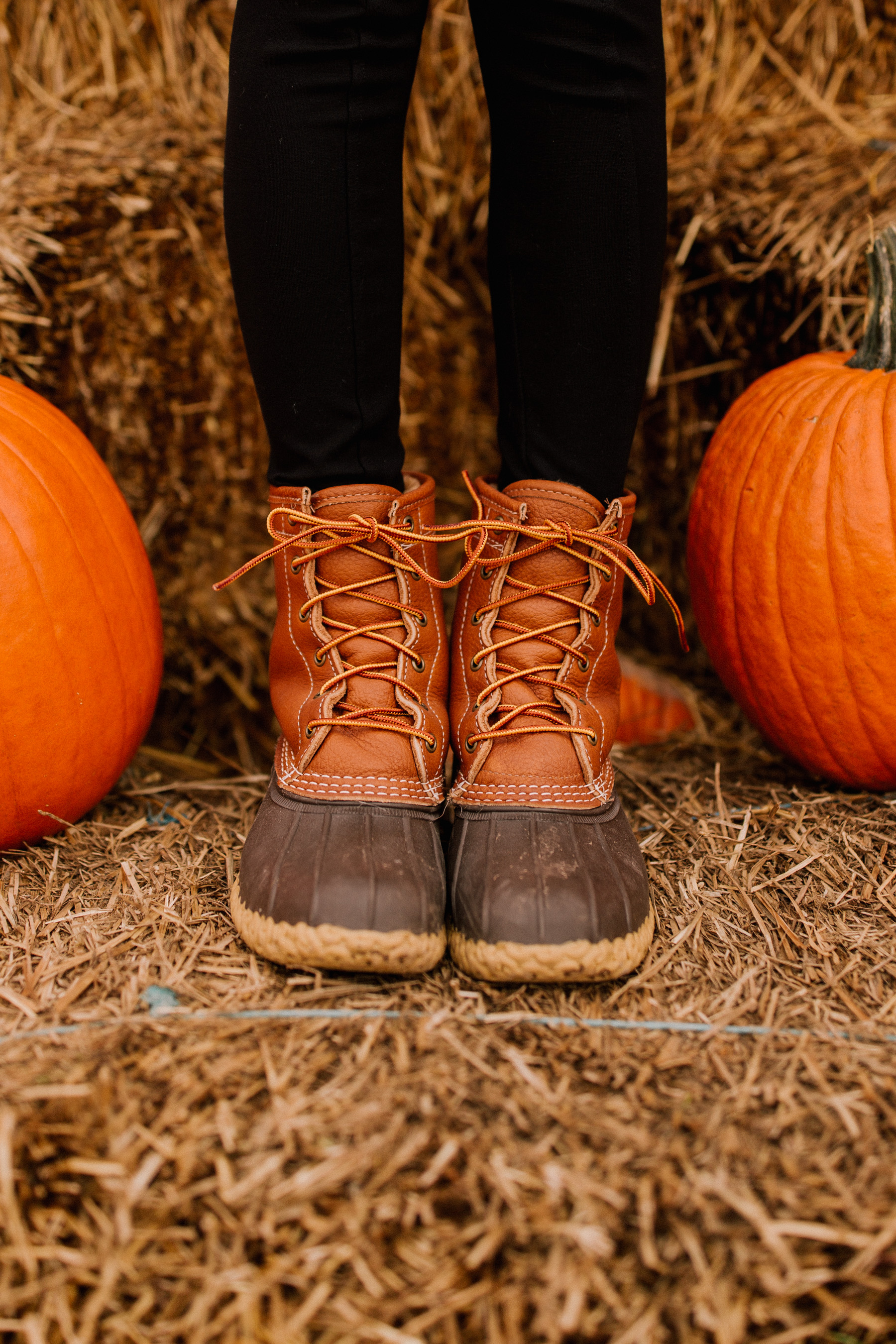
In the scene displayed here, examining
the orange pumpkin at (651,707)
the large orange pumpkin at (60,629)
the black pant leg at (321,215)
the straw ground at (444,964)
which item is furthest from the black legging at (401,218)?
the orange pumpkin at (651,707)

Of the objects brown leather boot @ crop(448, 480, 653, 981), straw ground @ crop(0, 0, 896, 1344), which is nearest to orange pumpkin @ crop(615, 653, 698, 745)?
straw ground @ crop(0, 0, 896, 1344)

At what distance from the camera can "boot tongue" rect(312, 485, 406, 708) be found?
87 centimetres

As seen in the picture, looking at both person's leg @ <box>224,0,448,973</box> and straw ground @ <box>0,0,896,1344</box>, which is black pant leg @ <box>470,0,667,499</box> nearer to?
person's leg @ <box>224,0,448,973</box>

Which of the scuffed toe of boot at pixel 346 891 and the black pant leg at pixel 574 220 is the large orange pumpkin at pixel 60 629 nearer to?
the scuffed toe of boot at pixel 346 891

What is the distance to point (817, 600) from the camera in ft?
3.40

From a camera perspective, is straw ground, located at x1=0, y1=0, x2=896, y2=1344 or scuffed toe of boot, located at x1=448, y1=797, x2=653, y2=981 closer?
straw ground, located at x1=0, y1=0, x2=896, y2=1344

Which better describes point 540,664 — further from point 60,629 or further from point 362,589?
point 60,629

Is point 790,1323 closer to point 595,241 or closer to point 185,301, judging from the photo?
point 595,241

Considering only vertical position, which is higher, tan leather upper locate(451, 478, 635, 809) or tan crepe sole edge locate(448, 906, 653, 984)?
tan leather upper locate(451, 478, 635, 809)

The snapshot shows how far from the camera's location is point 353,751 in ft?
2.80

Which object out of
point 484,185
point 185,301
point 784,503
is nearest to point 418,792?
point 784,503

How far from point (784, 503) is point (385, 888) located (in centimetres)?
67

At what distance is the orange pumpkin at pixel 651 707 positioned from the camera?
1.58m

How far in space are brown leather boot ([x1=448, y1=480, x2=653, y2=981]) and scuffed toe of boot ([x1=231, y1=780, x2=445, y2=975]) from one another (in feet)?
0.14
